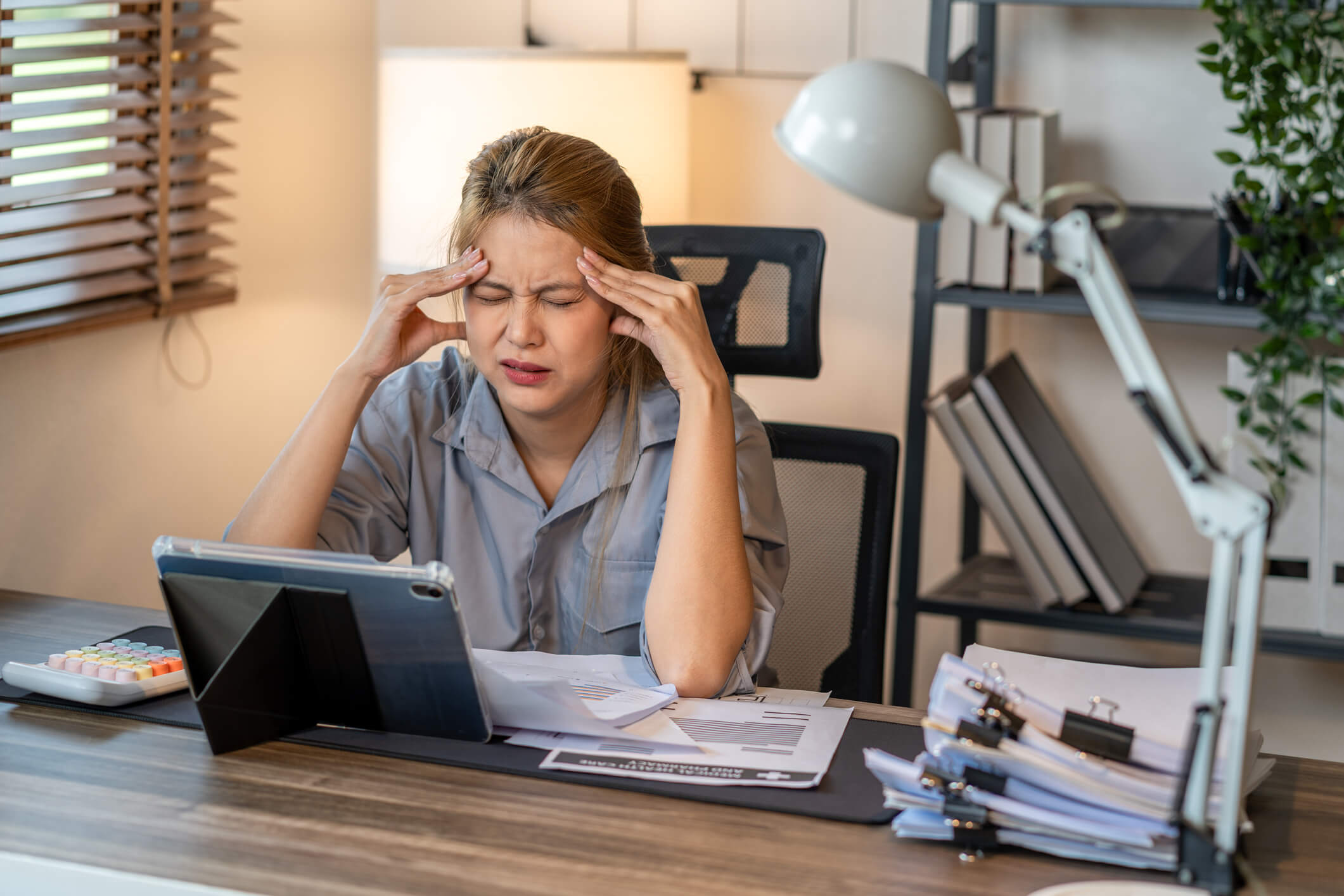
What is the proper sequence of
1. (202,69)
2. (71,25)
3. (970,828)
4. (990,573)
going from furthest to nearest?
(990,573)
(202,69)
(71,25)
(970,828)

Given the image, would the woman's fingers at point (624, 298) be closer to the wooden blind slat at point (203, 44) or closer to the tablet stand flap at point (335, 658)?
the tablet stand flap at point (335, 658)

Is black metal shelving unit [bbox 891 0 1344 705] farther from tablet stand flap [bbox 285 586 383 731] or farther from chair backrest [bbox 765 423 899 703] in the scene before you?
tablet stand flap [bbox 285 586 383 731]

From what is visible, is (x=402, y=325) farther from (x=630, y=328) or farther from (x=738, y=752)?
(x=738, y=752)

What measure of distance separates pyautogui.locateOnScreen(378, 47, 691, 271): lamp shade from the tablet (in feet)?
3.41

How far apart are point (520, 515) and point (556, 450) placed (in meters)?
0.09

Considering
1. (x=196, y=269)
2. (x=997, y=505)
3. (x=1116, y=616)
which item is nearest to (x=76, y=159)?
(x=196, y=269)

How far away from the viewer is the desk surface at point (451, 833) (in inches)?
32.6

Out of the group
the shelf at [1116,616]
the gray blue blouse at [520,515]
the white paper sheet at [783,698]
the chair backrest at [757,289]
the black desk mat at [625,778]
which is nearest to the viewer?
the black desk mat at [625,778]

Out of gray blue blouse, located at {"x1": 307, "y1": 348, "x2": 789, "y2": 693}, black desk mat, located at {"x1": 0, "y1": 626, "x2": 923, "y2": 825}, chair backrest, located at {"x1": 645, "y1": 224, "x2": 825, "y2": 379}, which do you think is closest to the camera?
black desk mat, located at {"x1": 0, "y1": 626, "x2": 923, "y2": 825}

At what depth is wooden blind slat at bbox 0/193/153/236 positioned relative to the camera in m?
1.74

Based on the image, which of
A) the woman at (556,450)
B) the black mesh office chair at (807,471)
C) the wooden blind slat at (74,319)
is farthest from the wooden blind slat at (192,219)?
the black mesh office chair at (807,471)

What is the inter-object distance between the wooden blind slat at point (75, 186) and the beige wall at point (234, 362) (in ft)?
0.65

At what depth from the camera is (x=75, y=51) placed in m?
1.79

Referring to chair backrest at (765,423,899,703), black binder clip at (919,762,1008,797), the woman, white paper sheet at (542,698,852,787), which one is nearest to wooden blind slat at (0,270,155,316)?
the woman
